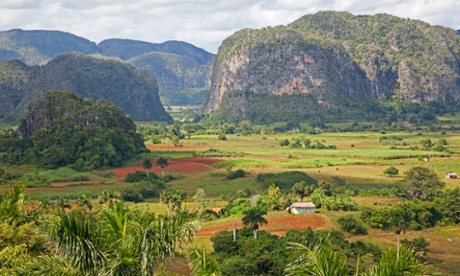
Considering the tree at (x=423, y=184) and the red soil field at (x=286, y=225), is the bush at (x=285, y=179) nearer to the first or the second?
the tree at (x=423, y=184)

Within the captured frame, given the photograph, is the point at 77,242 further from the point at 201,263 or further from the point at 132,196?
the point at 132,196

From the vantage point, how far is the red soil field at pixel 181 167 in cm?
9219

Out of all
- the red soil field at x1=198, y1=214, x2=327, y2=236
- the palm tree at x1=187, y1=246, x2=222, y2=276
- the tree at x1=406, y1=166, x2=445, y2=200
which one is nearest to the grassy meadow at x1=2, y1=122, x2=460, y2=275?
the red soil field at x1=198, y1=214, x2=327, y2=236

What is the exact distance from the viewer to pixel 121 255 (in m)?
11.0

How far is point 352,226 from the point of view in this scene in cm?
5372

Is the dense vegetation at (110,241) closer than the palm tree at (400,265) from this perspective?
No

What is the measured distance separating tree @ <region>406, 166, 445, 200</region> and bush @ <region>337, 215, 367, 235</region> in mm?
16797

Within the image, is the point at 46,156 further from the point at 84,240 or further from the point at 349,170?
the point at 84,240

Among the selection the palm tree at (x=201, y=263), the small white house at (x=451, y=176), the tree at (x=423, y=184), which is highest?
the palm tree at (x=201, y=263)

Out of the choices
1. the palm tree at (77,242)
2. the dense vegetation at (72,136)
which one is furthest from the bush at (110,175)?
the palm tree at (77,242)

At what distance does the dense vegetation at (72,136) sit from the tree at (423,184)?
162 feet

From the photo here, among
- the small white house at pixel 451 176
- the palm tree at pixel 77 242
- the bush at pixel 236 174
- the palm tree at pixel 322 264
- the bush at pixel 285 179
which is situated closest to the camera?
the palm tree at pixel 322 264

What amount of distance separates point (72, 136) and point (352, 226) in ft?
216

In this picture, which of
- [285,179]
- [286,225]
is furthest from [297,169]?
[286,225]
